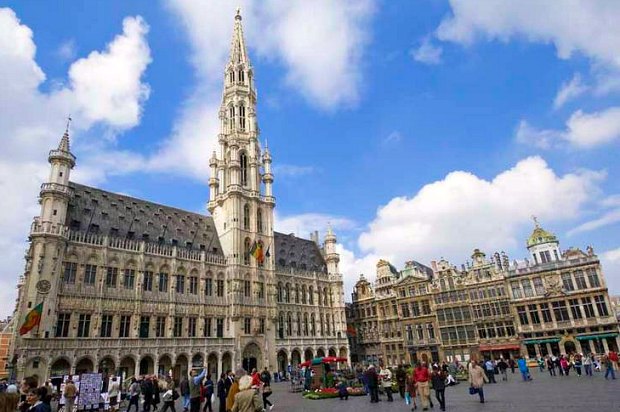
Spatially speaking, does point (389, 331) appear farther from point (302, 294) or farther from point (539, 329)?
point (539, 329)

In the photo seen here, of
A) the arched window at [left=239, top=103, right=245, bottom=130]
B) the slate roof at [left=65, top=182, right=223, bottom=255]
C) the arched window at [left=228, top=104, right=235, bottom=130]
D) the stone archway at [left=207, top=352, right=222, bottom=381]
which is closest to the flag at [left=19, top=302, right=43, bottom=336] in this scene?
the slate roof at [left=65, top=182, right=223, bottom=255]

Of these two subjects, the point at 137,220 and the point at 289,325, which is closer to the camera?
the point at 137,220

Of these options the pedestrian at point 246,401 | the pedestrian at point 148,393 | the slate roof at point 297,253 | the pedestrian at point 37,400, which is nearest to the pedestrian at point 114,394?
the pedestrian at point 148,393

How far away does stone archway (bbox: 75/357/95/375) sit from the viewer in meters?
35.0

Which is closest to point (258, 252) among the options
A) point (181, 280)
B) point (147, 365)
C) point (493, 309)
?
point (181, 280)

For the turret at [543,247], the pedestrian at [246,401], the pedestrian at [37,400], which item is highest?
the turret at [543,247]

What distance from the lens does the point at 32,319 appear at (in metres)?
31.9

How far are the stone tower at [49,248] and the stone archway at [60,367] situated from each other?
260cm

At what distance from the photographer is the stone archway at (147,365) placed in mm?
38938

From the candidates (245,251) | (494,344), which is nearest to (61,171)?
(245,251)

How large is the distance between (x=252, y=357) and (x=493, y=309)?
31122mm

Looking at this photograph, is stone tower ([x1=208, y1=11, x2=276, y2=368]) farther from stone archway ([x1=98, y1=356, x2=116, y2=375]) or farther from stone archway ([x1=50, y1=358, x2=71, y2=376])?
stone archway ([x1=50, y1=358, x2=71, y2=376])

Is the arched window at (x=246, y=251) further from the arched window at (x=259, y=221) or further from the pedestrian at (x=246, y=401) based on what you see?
the pedestrian at (x=246, y=401)

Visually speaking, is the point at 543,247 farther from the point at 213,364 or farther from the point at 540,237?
the point at 213,364
